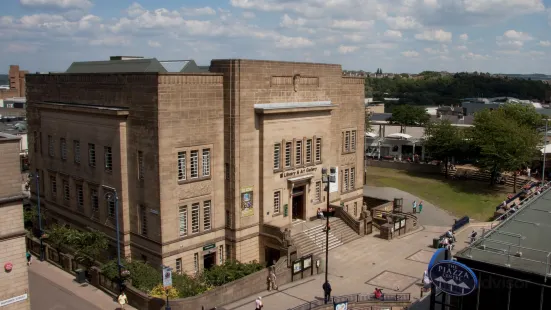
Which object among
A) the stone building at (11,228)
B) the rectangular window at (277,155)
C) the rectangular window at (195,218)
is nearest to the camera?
the stone building at (11,228)

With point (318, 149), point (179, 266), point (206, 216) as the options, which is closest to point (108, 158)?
point (206, 216)

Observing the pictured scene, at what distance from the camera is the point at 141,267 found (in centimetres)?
3206

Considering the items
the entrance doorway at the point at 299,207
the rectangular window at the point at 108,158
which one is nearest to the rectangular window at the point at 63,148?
the rectangular window at the point at 108,158

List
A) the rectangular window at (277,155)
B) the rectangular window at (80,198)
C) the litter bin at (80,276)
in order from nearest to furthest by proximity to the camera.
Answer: the litter bin at (80,276)
the rectangular window at (277,155)
the rectangular window at (80,198)

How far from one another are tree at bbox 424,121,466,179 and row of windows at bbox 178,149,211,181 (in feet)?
146

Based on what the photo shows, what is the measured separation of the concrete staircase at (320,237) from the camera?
38.6 metres

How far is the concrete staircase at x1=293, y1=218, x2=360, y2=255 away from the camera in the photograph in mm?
38562

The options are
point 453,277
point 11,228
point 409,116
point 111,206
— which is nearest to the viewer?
point 453,277

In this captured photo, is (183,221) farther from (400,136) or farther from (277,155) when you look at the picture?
(400,136)

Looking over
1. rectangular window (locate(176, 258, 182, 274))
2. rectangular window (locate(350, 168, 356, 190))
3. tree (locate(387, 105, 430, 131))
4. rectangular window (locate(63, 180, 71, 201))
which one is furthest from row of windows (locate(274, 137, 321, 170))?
tree (locate(387, 105, 430, 131))

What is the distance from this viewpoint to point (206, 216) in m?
35.6

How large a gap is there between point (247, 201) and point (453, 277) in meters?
20.5

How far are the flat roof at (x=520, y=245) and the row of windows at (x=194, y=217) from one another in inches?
754

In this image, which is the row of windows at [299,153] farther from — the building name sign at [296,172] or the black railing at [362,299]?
the black railing at [362,299]
